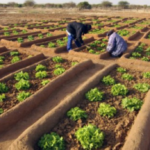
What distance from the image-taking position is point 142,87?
23.3 feet

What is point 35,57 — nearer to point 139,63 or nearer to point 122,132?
point 139,63

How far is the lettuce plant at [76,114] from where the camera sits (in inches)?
211

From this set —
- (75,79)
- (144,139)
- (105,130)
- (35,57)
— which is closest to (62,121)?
(105,130)

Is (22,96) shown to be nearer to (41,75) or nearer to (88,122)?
(41,75)

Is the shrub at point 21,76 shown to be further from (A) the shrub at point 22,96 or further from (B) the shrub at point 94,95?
(B) the shrub at point 94,95

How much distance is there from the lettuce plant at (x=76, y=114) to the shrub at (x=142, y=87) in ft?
8.87

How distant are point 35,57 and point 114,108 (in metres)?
6.21

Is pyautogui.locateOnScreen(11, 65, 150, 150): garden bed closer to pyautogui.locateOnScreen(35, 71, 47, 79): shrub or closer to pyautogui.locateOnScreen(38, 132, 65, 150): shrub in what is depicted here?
pyautogui.locateOnScreen(38, 132, 65, 150): shrub

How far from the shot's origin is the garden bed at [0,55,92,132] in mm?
5473

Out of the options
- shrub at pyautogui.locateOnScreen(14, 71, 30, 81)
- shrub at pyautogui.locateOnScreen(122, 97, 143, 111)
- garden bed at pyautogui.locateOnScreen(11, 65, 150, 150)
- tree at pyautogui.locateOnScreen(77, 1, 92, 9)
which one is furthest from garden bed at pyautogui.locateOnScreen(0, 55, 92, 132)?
tree at pyautogui.locateOnScreen(77, 1, 92, 9)

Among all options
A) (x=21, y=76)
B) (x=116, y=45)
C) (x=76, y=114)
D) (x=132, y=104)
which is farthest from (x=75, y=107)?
(x=116, y=45)

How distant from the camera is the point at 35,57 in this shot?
34.2 ft

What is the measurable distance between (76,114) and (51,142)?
1259mm

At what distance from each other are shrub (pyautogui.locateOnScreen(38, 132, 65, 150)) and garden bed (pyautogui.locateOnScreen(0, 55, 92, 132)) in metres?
1.43
